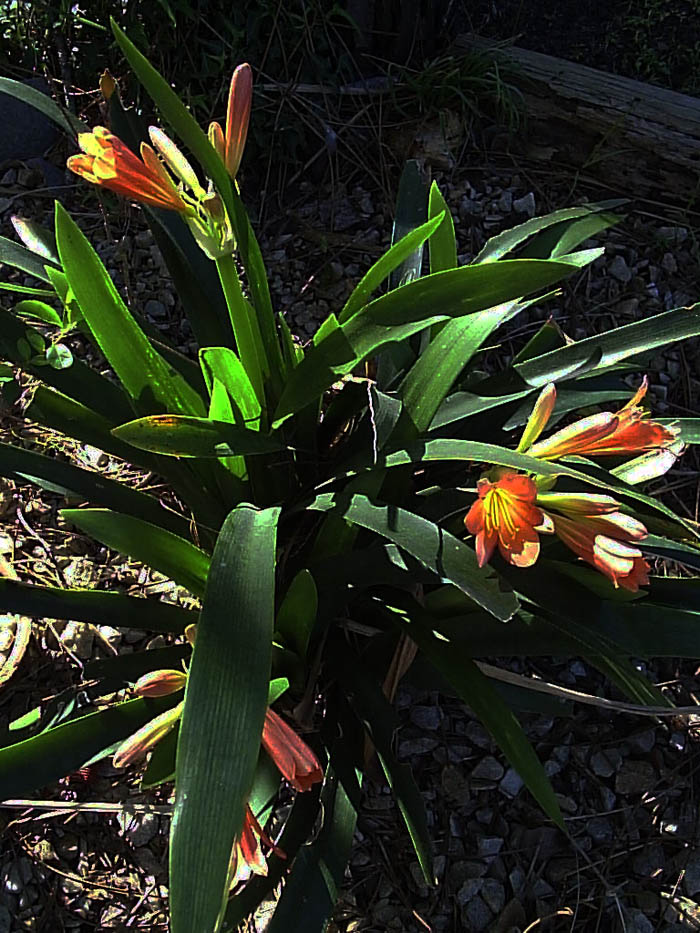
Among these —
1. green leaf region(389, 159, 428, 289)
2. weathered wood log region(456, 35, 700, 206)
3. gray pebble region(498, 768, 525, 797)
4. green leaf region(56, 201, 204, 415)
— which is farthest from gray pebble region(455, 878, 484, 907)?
weathered wood log region(456, 35, 700, 206)

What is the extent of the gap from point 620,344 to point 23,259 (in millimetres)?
811

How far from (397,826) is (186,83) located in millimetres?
1451

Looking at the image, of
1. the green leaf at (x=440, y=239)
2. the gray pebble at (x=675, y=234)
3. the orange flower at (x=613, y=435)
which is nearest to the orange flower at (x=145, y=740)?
the orange flower at (x=613, y=435)

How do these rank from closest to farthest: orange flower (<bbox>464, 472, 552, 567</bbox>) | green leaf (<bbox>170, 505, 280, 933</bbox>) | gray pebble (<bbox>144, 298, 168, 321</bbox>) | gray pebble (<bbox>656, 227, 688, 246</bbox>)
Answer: green leaf (<bbox>170, 505, 280, 933</bbox>) < orange flower (<bbox>464, 472, 552, 567</bbox>) < gray pebble (<bbox>144, 298, 168, 321</bbox>) < gray pebble (<bbox>656, 227, 688, 246</bbox>)

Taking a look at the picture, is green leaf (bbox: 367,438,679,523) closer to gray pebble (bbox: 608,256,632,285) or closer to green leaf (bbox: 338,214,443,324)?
green leaf (bbox: 338,214,443,324)

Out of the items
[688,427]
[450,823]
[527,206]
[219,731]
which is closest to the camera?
[219,731]

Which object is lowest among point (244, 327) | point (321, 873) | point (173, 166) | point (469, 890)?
point (469, 890)

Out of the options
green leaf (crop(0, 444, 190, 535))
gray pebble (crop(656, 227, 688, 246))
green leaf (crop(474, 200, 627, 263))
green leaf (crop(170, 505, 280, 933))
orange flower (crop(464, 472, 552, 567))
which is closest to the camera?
green leaf (crop(170, 505, 280, 933))

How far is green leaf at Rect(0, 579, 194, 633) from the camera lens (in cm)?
97

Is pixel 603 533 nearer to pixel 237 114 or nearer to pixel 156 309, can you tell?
pixel 237 114

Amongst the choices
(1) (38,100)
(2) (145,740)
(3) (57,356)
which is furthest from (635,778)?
(1) (38,100)

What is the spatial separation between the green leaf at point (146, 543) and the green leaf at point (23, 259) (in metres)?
0.43

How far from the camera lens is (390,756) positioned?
1.05m

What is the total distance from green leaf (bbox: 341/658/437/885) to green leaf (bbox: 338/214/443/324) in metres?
0.46
